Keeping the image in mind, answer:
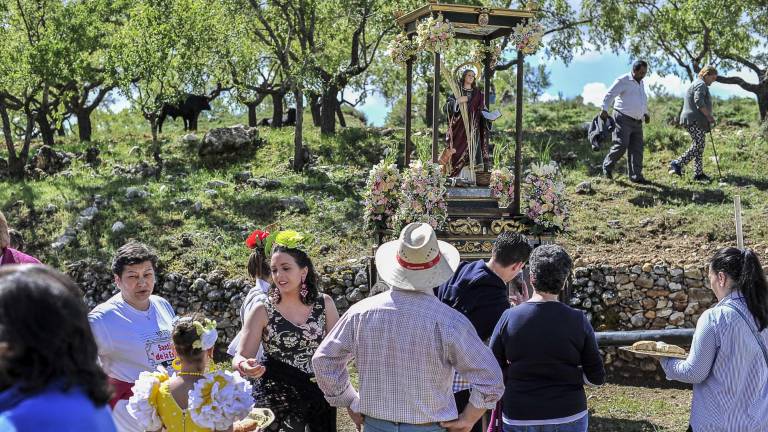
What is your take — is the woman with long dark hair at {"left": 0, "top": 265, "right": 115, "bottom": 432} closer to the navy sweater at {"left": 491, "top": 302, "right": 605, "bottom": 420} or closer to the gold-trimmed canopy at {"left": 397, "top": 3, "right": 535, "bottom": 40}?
the navy sweater at {"left": 491, "top": 302, "right": 605, "bottom": 420}

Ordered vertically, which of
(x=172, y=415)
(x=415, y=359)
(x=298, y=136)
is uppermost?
(x=298, y=136)

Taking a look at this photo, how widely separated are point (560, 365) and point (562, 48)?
15289 millimetres

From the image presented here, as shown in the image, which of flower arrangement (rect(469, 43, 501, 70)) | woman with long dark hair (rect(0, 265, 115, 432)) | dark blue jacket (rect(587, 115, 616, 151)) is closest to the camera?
woman with long dark hair (rect(0, 265, 115, 432))

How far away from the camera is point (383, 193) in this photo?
29.9 feet

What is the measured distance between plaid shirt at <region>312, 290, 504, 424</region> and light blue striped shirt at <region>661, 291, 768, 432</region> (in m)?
1.17

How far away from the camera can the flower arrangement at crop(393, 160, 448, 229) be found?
882 cm

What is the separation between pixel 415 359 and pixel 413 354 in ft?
0.08

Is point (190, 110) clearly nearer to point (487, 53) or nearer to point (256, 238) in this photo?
point (487, 53)

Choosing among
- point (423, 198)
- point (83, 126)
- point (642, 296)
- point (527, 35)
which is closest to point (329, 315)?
point (423, 198)

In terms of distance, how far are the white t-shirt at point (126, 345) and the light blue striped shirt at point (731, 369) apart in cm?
278

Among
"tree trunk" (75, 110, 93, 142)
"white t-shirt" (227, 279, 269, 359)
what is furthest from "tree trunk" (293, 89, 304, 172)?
"white t-shirt" (227, 279, 269, 359)

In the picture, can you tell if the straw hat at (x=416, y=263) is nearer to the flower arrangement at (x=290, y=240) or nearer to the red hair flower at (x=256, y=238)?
the flower arrangement at (x=290, y=240)

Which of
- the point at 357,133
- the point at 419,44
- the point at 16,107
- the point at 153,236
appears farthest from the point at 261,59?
the point at 419,44

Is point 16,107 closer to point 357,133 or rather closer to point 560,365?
point 357,133
